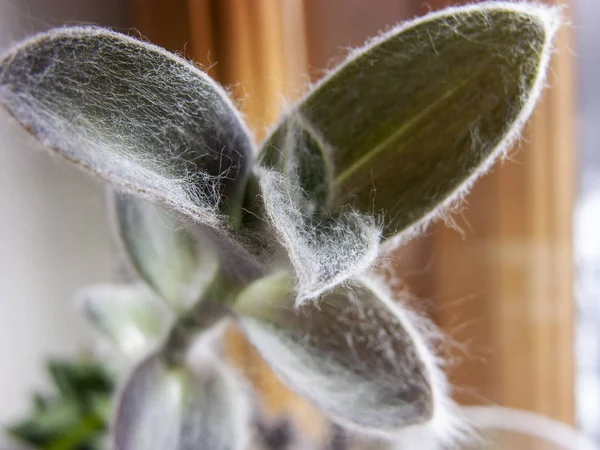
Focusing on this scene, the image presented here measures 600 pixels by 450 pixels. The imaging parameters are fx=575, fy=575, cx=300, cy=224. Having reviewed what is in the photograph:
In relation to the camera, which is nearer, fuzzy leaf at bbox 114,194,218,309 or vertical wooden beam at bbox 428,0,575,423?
fuzzy leaf at bbox 114,194,218,309

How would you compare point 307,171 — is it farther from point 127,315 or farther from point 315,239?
point 127,315

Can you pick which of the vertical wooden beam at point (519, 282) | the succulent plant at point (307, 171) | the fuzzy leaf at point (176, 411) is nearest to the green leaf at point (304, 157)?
the succulent plant at point (307, 171)

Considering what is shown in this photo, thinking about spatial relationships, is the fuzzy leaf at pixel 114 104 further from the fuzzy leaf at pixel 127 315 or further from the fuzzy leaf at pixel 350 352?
the fuzzy leaf at pixel 127 315

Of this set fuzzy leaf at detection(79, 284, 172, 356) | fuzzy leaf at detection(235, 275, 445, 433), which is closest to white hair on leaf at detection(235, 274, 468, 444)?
fuzzy leaf at detection(235, 275, 445, 433)

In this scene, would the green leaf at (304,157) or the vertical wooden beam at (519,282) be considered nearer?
the green leaf at (304,157)

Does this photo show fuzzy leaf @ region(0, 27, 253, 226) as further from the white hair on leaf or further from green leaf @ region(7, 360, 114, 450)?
green leaf @ region(7, 360, 114, 450)

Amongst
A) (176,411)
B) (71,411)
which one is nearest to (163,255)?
(176,411)

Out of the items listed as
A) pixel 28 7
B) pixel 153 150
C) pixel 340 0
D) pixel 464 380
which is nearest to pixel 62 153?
pixel 153 150
